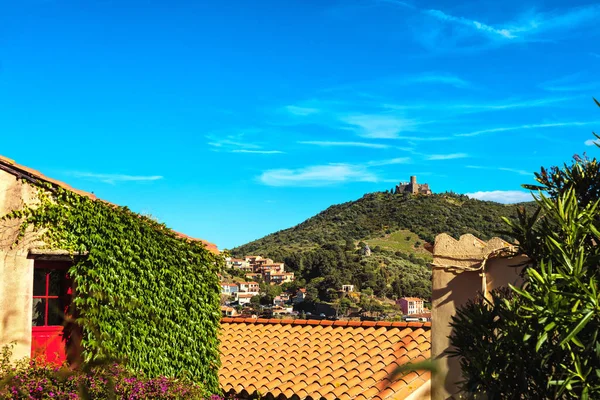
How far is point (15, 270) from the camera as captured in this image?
9469 millimetres

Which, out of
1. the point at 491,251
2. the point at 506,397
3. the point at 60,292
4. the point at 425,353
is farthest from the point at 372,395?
the point at 60,292

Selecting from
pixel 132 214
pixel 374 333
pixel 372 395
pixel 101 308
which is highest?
pixel 132 214

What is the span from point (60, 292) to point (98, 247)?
3.39 feet

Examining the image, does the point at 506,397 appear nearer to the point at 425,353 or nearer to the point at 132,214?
the point at 425,353

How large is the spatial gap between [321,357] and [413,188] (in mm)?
83097

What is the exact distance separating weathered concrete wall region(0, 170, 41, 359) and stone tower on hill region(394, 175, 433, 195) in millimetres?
80140

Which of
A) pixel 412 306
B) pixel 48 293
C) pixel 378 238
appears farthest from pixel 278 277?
pixel 48 293

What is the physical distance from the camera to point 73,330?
10.0 m

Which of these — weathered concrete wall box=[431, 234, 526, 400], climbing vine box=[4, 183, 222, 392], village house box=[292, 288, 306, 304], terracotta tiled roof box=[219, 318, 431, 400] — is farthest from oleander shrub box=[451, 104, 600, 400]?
village house box=[292, 288, 306, 304]

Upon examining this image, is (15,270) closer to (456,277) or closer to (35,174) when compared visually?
(35,174)

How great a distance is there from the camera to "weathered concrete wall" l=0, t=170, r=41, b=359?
9289mm

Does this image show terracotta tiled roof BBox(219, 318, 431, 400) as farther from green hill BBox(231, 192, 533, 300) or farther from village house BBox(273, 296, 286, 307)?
village house BBox(273, 296, 286, 307)

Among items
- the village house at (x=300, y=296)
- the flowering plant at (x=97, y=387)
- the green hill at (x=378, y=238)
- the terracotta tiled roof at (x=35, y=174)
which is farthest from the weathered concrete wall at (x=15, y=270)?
the green hill at (x=378, y=238)

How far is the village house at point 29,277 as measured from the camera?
935 centimetres
